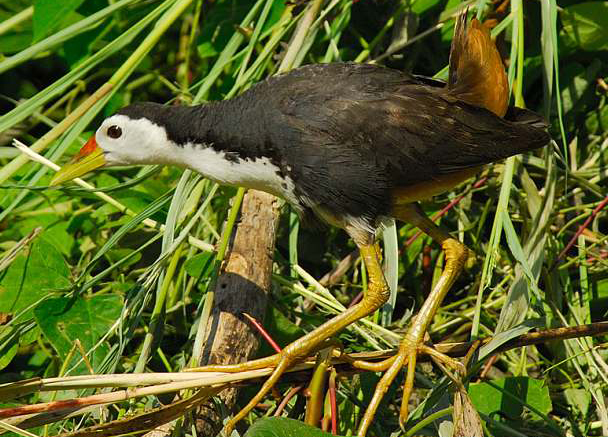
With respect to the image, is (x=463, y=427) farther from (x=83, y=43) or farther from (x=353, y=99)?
(x=83, y=43)

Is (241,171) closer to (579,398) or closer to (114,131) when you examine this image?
(114,131)

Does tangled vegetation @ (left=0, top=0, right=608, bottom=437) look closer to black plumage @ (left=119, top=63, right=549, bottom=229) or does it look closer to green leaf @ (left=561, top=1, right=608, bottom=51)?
green leaf @ (left=561, top=1, right=608, bottom=51)

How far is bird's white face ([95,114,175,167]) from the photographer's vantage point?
2533mm

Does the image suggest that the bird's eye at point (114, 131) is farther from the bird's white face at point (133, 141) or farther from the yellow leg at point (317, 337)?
the yellow leg at point (317, 337)

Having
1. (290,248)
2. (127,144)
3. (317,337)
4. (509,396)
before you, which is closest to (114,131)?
(127,144)

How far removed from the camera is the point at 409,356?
2443mm

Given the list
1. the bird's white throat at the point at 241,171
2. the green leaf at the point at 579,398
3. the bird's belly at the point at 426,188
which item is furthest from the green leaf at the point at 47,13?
the green leaf at the point at 579,398

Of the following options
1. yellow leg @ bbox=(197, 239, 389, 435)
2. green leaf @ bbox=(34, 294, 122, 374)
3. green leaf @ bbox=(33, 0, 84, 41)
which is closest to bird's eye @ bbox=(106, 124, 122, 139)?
green leaf @ bbox=(33, 0, 84, 41)

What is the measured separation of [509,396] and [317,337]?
1.87ft

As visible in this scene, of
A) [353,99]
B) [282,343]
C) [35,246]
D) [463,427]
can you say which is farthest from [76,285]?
[463,427]

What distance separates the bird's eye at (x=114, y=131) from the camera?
258 cm

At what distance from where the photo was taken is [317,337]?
2375 millimetres

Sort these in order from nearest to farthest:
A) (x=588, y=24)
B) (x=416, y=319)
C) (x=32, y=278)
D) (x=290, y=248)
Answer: (x=416, y=319) < (x=32, y=278) < (x=290, y=248) < (x=588, y=24)

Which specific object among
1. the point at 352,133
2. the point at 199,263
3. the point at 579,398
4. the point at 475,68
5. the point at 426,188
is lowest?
the point at 579,398
